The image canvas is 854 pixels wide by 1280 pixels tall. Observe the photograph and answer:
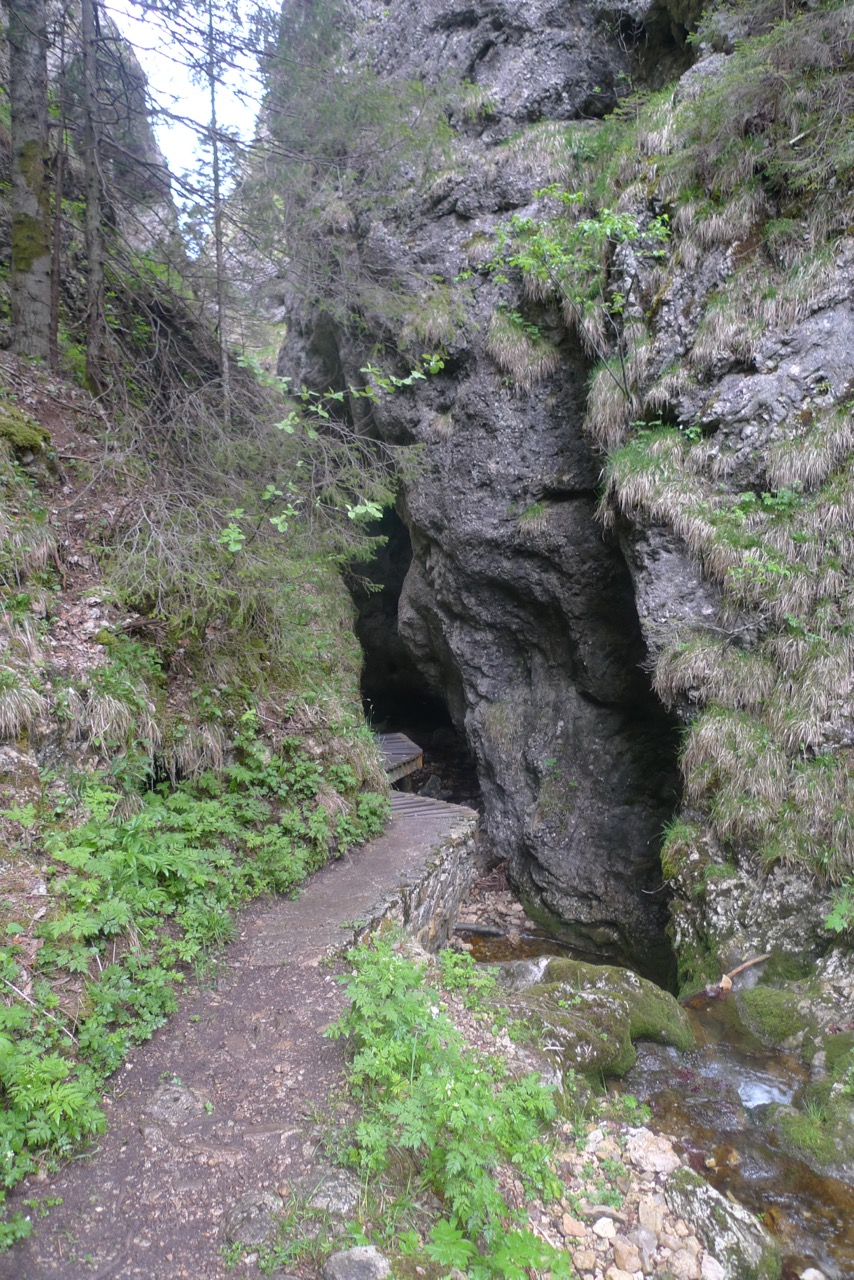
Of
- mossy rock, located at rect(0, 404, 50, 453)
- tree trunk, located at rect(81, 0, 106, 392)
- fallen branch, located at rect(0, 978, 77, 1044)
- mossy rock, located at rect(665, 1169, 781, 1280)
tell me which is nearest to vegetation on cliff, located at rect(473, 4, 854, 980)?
mossy rock, located at rect(665, 1169, 781, 1280)

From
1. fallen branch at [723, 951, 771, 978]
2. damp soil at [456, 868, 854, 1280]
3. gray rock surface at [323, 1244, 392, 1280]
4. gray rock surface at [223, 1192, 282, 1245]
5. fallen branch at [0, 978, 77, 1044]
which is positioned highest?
fallen branch at [0, 978, 77, 1044]

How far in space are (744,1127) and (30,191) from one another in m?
9.22

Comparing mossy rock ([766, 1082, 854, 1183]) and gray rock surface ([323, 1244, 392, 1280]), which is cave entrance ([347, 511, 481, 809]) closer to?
mossy rock ([766, 1082, 854, 1183])

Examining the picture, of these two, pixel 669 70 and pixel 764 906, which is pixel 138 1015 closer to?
pixel 764 906

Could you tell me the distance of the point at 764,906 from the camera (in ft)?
17.7

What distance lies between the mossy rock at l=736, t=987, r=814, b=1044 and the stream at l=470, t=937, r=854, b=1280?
0.08m

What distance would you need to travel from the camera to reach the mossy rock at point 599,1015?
4012 millimetres

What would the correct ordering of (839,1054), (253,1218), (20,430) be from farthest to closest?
1. (20,430)
2. (839,1054)
3. (253,1218)

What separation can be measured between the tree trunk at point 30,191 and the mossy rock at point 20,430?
1456mm

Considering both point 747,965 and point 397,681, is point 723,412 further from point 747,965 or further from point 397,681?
point 397,681

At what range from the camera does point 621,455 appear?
7172 mm

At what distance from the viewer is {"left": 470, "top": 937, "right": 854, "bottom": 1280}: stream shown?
323 centimetres

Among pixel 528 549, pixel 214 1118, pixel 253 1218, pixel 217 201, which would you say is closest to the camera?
pixel 253 1218

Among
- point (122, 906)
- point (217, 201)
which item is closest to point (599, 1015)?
point (122, 906)
